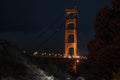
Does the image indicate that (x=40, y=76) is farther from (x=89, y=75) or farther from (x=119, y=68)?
(x=89, y=75)

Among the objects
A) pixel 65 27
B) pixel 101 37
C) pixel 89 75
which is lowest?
pixel 89 75

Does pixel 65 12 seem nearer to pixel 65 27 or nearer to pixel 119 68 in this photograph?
pixel 65 27

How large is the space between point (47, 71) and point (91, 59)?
6.42 meters

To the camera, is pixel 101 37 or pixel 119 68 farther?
pixel 101 37

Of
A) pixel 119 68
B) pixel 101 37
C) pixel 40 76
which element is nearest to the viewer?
pixel 40 76

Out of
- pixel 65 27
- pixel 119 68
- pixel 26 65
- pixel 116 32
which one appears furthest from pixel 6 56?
pixel 65 27

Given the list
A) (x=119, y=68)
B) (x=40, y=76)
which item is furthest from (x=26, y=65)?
(x=119, y=68)

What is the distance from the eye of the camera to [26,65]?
973 centimetres

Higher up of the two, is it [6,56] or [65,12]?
[65,12]

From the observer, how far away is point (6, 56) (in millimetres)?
9594

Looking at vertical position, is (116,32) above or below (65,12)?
below

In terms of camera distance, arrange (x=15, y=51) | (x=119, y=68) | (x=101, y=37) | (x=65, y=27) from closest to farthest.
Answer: (x=15, y=51), (x=119, y=68), (x=101, y=37), (x=65, y=27)

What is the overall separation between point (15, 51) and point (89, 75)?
686 centimetres

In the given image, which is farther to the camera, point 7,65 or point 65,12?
point 65,12
